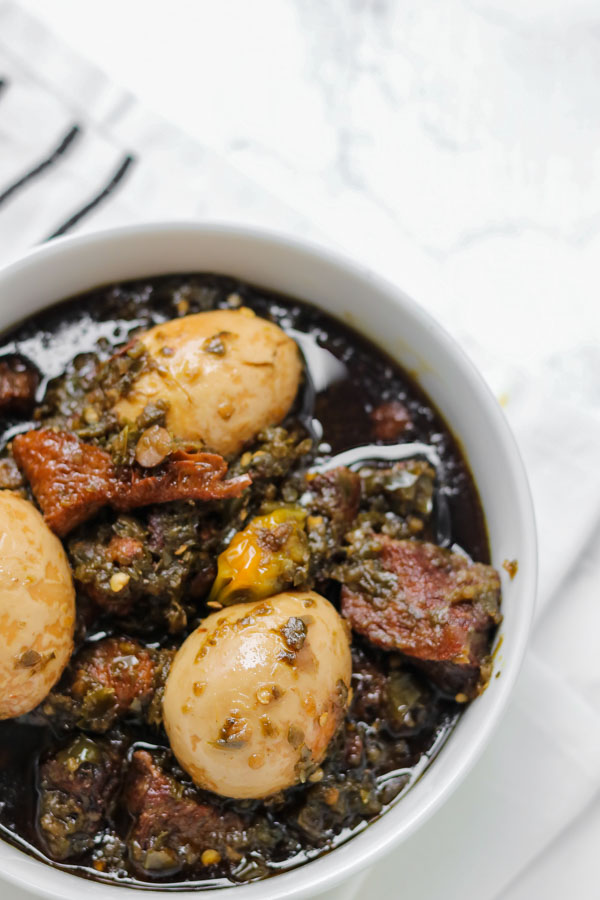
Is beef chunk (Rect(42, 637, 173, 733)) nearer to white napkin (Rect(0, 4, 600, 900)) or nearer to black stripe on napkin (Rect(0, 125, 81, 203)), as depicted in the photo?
white napkin (Rect(0, 4, 600, 900))

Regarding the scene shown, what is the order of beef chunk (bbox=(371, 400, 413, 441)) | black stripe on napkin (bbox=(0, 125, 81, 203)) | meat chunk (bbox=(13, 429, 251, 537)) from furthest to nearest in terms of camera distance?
black stripe on napkin (bbox=(0, 125, 81, 203)) < beef chunk (bbox=(371, 400, 413, 441)) < meat chunk (bbox=(13, 429, 251, 537))

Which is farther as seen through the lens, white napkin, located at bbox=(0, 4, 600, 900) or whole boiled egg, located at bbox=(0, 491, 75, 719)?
white napkin, located at bbox=(0, 4, 600, 900)

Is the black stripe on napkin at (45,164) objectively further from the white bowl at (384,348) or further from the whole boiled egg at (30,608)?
the whole boiled egg at (30,608)

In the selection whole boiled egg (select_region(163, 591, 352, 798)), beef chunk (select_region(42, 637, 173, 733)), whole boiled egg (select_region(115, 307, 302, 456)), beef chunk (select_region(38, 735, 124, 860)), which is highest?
whole boiled egg (select_region(115, 307, 302, 456))

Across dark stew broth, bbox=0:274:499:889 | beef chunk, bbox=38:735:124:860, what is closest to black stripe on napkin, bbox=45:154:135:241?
dark stew broth, bbox=0:274:499:889

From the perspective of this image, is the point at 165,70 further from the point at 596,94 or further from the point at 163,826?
the point at 163,826

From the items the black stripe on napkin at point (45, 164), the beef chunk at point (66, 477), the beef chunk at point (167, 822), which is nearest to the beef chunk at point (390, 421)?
the beef chunk at point (66, 477)

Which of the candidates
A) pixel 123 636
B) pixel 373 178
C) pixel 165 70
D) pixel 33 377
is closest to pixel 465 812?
pixel 123 636
